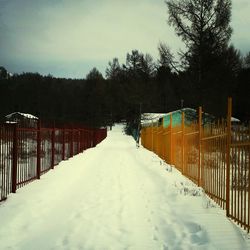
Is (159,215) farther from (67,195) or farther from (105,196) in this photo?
(67,195)

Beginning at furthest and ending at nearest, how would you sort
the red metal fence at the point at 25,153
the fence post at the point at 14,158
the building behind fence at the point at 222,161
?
1. the fence post at the point at 14,158
2. the red metal fence at the point at 25,153
3. the building behind fence at the point at 222,161

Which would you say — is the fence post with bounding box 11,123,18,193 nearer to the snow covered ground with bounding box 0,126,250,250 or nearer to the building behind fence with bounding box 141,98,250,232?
the snow covered ground with bounding box 0,126,250,250

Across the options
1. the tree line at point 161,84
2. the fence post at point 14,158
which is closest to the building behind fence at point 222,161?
the fence post at point 14,158

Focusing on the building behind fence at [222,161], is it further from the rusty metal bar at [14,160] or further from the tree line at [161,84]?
the tree line at [161,84]

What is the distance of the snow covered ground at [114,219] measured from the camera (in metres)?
6.07

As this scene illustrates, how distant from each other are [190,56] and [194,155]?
23.2m

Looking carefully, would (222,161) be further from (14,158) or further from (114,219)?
(14,158)

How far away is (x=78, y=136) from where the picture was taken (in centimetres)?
2581

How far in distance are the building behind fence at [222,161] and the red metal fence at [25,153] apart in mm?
4085

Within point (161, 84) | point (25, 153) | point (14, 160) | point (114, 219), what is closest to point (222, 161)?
point (114, 219)

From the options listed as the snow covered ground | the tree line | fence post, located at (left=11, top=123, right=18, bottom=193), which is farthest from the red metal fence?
the tree line

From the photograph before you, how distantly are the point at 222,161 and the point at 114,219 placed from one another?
7.57 feet

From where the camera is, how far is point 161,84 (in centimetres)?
9056

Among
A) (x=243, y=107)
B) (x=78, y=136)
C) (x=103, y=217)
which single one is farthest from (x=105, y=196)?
(x=243, y=107)
